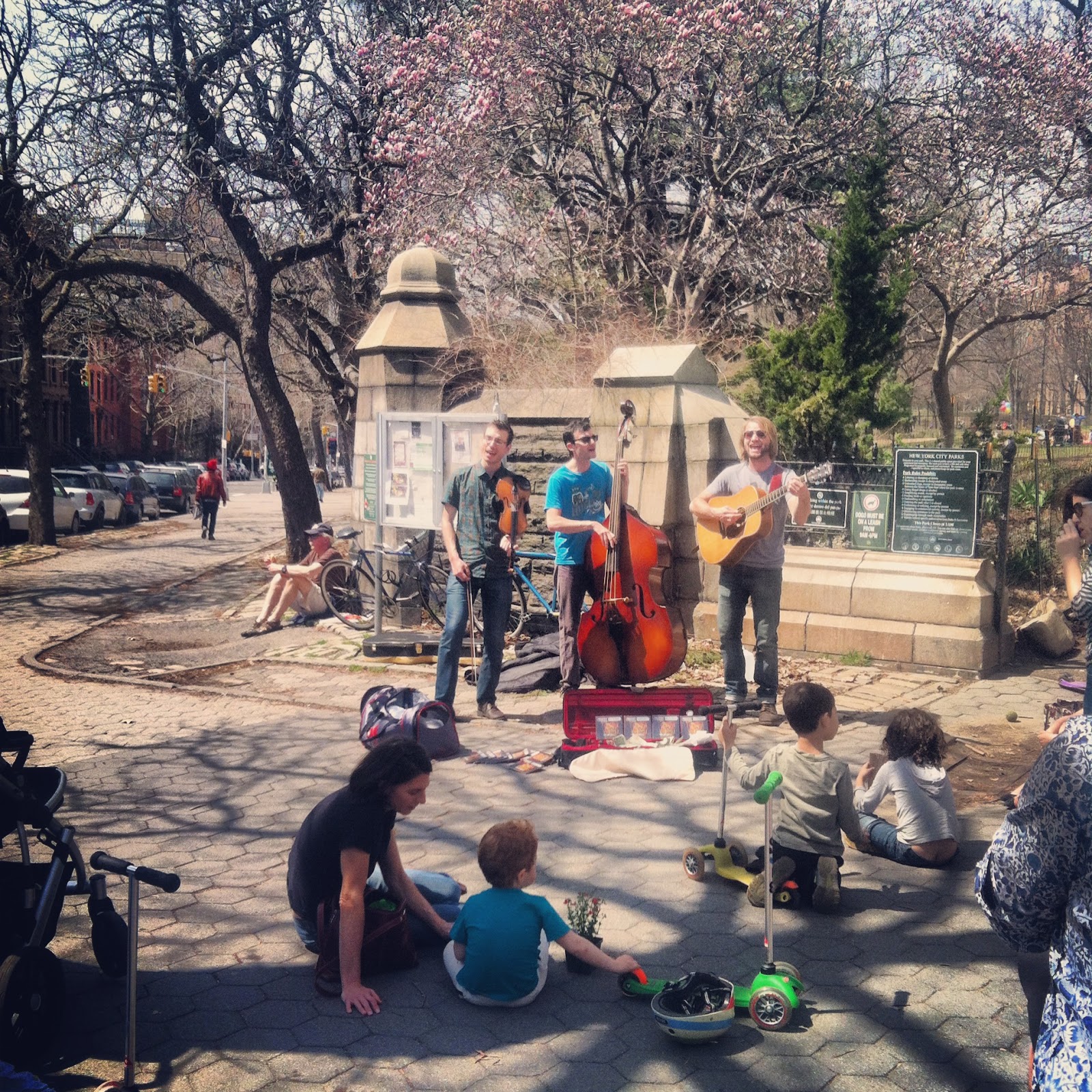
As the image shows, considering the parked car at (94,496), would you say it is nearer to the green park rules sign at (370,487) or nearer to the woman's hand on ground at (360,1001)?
the green park rules sign at (370,487)

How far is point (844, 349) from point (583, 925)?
283 inches

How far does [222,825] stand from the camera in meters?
5.58

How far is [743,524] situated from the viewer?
7.09 m

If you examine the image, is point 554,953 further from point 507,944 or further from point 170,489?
point 170,489

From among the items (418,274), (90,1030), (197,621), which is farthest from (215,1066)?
(197,621)

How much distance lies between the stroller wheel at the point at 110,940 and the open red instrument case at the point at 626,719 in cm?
292

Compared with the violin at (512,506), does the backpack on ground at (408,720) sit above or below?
below

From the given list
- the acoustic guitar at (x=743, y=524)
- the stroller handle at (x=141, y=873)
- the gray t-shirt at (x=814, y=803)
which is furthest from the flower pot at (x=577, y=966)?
the acoustic guitar at (x=743, y=524)

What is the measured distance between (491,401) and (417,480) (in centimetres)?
113

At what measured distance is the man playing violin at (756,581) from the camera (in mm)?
7148

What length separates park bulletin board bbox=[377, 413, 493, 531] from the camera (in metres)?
10.1

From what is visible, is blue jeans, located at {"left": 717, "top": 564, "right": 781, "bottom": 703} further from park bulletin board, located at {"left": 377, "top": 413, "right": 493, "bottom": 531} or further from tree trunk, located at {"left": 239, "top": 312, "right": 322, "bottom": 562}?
tree trunk, located at {"left": 239, "top": 312, "right": 322, "bottom": 562}

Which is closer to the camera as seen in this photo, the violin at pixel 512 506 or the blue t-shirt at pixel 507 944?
the blue t-shirt at pixel 507 944

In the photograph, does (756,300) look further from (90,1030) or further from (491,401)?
(90,1030)
